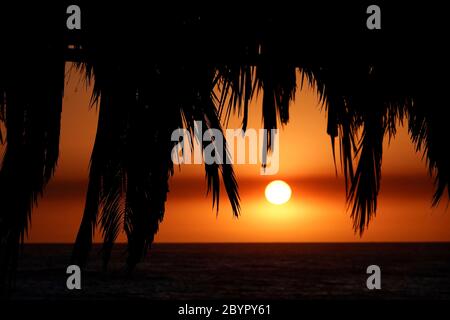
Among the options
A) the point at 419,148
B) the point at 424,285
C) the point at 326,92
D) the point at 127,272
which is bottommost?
the point at 424,285

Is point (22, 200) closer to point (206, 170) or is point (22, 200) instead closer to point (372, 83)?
point (206, 170)

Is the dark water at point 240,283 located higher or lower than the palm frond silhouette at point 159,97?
lower

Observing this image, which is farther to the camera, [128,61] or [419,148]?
[419,148]

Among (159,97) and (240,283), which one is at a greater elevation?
(159,97)

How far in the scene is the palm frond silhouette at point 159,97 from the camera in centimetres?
179

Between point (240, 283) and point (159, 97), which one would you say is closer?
point (159, 97)

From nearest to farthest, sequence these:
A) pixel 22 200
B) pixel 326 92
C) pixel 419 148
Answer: pixel 22 200
pixel 326 92
pixel 419 148

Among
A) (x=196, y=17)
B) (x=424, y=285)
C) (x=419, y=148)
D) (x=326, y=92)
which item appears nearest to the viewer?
(x=196, y=17)

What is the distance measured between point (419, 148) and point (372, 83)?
0.39 metres

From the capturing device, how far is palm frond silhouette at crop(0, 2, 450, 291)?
70.4 inches

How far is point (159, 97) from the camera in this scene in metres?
1.91

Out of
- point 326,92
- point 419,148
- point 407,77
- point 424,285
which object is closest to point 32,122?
point 326,92

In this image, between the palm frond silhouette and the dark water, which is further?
the dark water

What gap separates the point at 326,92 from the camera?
2.11m
